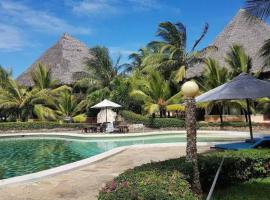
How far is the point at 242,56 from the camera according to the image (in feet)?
73.8

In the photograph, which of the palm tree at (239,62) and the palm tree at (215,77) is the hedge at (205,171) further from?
the palm tree at (239,62)

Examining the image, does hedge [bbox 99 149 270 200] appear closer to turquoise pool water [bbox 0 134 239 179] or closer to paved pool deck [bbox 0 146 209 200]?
paved pool deck [bbox 0 146 209 200]

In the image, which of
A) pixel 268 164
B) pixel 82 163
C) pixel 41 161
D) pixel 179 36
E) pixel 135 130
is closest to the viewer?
pixel 268 164

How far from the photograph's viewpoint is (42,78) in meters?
28.5

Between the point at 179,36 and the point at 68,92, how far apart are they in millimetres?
9500

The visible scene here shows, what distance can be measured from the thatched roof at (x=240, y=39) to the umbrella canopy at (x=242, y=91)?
15.5 meters

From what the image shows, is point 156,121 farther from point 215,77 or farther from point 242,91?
point 242,91

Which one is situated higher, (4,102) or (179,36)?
(179,36)

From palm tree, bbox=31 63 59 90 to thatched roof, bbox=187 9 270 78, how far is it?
11.0 meters

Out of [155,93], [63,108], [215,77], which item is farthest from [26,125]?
[215,77]

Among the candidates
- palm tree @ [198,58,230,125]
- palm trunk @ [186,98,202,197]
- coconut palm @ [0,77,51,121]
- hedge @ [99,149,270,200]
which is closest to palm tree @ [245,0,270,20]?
hedge @ [99,149,270,200]

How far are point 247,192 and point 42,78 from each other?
80.0ft

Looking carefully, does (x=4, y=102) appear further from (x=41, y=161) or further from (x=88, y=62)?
(x=41, y=161)

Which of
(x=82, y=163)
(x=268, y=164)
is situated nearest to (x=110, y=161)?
(x=82, y=163)
